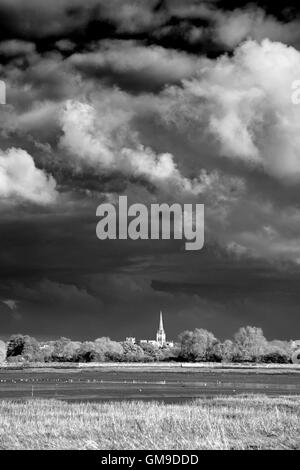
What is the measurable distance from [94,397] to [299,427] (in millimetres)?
48990

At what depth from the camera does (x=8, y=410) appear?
6012 cm

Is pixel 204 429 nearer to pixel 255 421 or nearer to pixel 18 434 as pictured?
pixel 255 421

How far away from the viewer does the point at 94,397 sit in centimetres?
8619

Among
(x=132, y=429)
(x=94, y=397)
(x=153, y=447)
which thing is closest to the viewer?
(x=153, y=447)

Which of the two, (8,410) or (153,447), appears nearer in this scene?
(153,447)

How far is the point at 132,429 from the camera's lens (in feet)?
138

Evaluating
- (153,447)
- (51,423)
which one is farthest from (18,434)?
(153,447)
